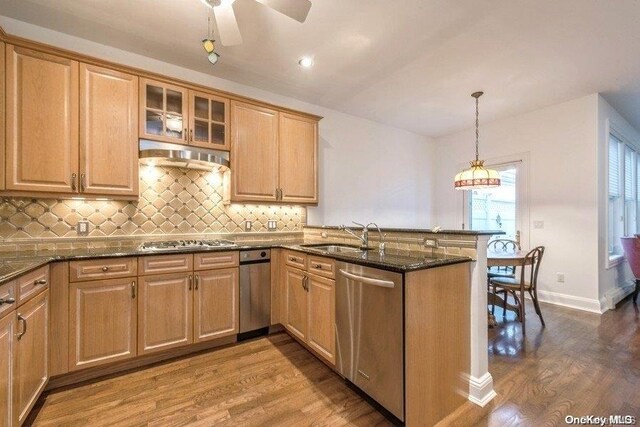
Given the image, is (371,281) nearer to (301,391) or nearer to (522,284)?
(301,391)

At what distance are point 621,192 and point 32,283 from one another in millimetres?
7006

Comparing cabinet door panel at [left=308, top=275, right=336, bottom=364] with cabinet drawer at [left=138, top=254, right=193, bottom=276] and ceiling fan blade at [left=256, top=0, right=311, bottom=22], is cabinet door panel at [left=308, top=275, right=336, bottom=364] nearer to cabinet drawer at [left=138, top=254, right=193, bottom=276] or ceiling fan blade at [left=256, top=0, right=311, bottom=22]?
cabinet drawer at [left=138, top=254, right=193, bottom=276]

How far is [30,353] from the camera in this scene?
5.22 feet

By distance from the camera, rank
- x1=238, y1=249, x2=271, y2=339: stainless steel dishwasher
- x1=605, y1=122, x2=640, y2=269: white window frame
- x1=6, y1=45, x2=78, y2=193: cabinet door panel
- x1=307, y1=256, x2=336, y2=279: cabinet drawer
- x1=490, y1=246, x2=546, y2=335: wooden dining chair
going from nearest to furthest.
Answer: x1=6, y1=45, x2=78, y2=193: cabinet door panel < x1=307, y1=256, x2=336, y2=279: cabinet drawer < x1=238, y1=249, x2=271, y2=339: stainless steel dishwasher < x1=490, y1=246, x2=546, y2=335: wooden dining chair < x1=605, y1=122, x2=640, y2=269: white window frame

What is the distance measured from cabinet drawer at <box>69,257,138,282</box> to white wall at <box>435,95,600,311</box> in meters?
4.97

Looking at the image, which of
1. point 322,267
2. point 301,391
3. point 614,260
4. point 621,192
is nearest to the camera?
point 301,391

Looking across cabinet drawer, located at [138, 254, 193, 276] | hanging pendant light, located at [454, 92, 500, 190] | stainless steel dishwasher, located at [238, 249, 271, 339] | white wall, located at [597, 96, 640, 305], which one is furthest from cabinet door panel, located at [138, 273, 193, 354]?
white wall, located at [597, 96, 640, 305]

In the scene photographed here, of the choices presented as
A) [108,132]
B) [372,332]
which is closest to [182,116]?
[108,132]

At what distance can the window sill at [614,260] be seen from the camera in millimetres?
3758

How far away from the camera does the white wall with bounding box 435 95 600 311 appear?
3533mm

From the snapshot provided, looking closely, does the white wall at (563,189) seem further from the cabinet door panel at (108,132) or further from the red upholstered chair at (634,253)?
the cabinet door panel at (108,132)

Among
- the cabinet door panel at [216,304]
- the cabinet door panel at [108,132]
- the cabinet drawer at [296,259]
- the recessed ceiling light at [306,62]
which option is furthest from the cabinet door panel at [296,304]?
the recessed ceiling light at [306,62]

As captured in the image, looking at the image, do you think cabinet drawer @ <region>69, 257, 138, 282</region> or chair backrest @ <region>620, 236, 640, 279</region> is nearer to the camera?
cabinet drawer @ <region>69, 257, 138, 282</region>

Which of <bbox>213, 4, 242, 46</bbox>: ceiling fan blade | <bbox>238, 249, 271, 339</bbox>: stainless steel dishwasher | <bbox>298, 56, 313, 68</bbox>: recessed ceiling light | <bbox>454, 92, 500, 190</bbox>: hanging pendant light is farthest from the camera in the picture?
<bbox>454, 92, 500, 190</bbox>: hanging pendant light
